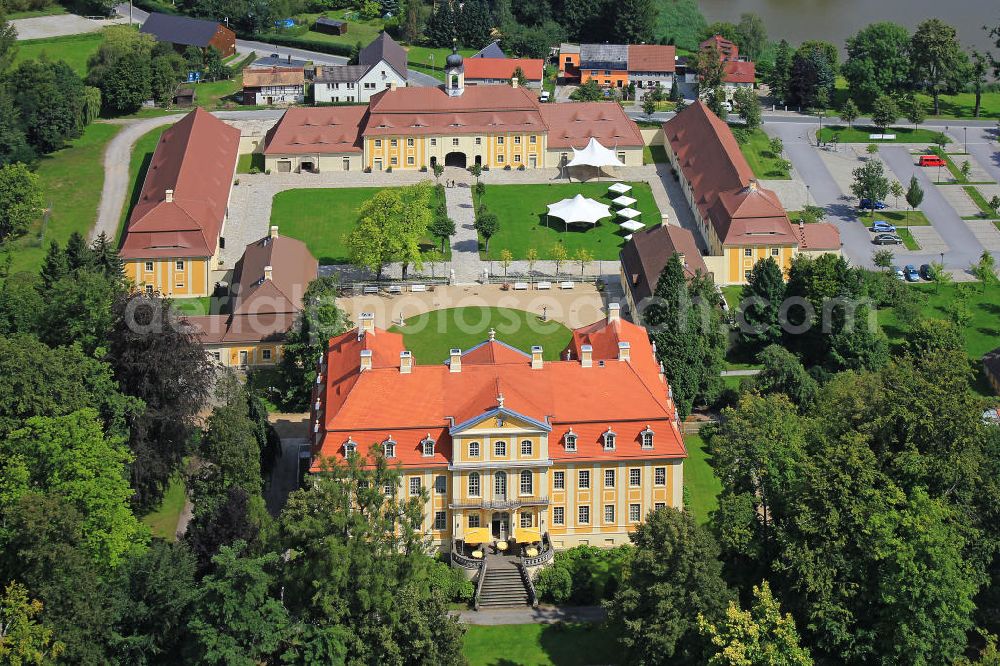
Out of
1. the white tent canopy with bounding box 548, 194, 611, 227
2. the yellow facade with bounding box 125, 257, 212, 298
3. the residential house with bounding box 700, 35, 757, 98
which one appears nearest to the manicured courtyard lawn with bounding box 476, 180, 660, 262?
the white tent canopy with bounding box 548, 194, 611, 227

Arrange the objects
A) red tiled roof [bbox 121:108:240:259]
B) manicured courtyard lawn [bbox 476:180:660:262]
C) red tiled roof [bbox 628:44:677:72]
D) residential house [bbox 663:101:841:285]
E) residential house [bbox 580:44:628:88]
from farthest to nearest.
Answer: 1. residential house [bbox 580:44:628:88]
2. red tiled roof [bbox 628:44:677:72]
3. manicured courtyard lawn [bbox 476:180:660:262]
4. residential house [bbox 663:101:841:285]
5. red tiled roof [bbox 121:108:240:259]

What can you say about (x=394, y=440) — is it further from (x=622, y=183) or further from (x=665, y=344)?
(x=622, y=183)

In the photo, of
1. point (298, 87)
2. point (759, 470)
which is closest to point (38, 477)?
point (759, 470)

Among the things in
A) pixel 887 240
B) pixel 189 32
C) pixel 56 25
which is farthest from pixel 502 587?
pixel 56 25

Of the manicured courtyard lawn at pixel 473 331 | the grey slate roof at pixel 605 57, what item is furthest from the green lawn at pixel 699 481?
the grey slate roof at pixel 605 57

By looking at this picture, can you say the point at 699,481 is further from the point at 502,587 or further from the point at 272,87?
the point at 272,87

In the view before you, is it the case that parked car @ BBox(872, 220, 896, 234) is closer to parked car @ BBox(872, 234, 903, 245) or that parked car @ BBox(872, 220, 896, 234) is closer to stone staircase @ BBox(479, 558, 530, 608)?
parked car @ BBox(872, 234, 903, 245)
